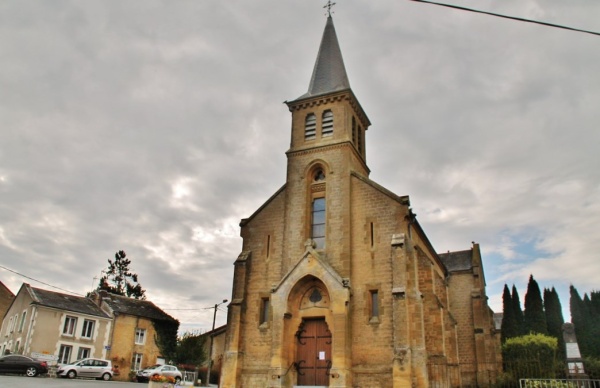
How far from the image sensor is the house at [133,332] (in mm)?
42750

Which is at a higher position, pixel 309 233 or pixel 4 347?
pixel 309 233

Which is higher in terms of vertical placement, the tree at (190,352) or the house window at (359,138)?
the house window at (359,138)

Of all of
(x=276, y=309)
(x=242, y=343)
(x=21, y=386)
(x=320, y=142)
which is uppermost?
(x=320, y=142)

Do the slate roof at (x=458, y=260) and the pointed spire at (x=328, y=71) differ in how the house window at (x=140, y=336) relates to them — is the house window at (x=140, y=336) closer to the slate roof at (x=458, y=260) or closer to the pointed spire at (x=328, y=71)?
the slate roof at (x=458, y=260)

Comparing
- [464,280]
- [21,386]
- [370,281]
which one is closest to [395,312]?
[370,281]

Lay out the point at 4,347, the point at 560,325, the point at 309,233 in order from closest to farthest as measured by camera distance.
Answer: the point at 309,233, the point at 4,347, the point at 560,325

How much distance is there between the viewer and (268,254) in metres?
25.3

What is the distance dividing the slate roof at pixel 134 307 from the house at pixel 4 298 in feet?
45.5

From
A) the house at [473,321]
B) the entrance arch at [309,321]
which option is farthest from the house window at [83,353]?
the house at [473,321]

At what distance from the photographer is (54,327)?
39500 mm

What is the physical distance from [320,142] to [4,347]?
117 feet

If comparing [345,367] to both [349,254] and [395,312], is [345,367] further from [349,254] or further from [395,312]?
[349,254]

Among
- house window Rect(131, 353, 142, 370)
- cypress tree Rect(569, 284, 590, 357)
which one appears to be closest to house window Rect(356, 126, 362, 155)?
house window Rect(131, 353, 142, 370)

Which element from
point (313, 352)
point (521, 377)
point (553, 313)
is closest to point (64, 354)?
point (313, 352)
